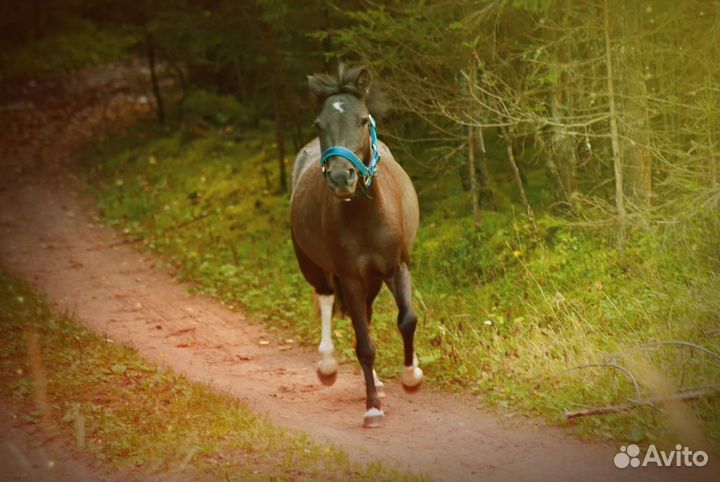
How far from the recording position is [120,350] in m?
9.37

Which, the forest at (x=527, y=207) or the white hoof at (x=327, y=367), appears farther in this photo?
the white hoof at (x=327, y=367)

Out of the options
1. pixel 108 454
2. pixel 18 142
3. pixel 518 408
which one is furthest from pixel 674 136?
pixel 18 142

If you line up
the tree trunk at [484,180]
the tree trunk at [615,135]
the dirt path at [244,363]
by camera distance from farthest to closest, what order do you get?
the tree trunk at [484,180] → the tree trunk at [615,135] → the dirt path at [244,363]

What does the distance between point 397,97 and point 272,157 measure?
302 inches

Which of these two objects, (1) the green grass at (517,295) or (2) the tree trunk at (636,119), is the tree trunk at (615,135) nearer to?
(2) the tree trunk at (636,119)

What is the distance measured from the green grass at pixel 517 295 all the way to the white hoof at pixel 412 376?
1.32 ft

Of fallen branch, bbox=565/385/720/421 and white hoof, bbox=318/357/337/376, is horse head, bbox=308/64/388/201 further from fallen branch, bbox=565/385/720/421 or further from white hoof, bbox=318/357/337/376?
fallen branch, bbox=565/385/720/421

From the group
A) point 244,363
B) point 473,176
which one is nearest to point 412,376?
point 244,363

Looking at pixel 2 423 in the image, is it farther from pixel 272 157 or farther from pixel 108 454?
pixel 272 157

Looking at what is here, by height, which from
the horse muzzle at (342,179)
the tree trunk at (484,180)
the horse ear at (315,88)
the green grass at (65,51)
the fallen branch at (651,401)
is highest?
the green grass at (65,51)

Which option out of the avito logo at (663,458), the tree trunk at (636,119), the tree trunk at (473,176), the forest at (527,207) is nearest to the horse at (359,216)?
the forest at (527,207)

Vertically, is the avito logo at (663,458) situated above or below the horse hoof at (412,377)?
above

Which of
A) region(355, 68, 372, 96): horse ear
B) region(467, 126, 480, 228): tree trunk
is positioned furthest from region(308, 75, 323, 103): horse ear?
region(467, 126, 480, 228): tree trunk

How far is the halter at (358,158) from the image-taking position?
6801mm
